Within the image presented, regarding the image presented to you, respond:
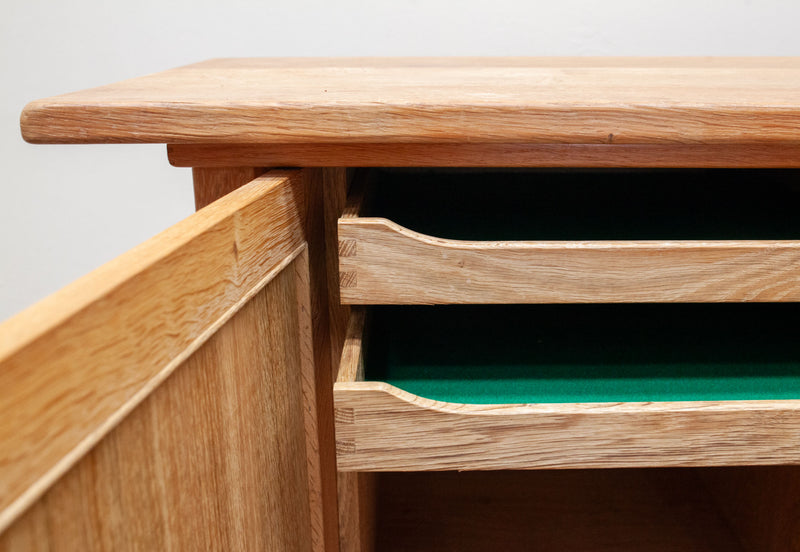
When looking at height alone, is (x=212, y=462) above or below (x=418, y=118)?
below

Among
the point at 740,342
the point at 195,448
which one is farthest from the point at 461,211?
the point at 195,448

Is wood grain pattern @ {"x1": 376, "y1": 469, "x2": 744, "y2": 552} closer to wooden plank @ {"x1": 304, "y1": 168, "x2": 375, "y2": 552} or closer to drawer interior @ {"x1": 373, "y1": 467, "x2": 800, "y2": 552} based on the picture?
drawer interior @ {"x1": 373, "y1": 467, "x2": 800, "y2": 552}

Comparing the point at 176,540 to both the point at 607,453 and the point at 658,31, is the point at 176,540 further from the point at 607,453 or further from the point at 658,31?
the point at 658,31

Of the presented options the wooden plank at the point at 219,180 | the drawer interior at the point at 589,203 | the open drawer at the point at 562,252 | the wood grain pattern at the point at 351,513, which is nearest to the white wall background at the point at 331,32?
the drawer interior at the point at 589,203

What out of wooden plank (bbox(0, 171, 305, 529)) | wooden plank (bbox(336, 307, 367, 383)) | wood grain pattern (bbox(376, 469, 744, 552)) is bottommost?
wood grain pattern (bbox(376, 469, 744, 552))

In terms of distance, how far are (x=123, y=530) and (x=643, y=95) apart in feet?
1.23

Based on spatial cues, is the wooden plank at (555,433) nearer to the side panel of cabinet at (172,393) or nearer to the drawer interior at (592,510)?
the side panel of cabinet at (172,393)

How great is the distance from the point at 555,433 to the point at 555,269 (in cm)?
10

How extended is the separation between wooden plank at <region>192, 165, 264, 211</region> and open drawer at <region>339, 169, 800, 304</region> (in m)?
0.07

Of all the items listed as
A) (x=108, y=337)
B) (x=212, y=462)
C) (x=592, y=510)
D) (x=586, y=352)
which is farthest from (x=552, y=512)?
(x=108, y=337)

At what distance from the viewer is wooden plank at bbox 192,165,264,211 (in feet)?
1.52

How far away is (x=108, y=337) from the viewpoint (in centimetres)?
24

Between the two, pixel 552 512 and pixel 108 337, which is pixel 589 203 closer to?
pixel 552 512

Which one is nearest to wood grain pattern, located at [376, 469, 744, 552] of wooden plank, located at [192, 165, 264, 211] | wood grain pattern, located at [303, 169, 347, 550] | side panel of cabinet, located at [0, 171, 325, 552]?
wood grain pattern, located at [303, 169, 347, 550]
